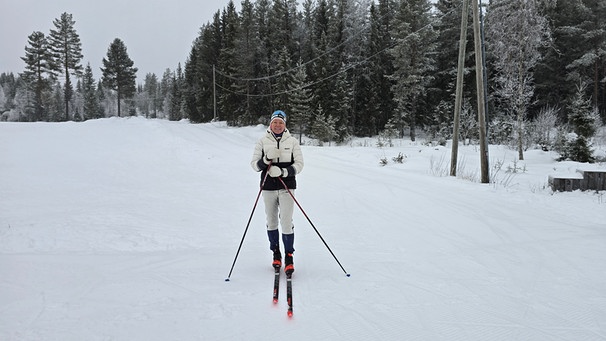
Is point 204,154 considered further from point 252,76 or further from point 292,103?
point 252,76

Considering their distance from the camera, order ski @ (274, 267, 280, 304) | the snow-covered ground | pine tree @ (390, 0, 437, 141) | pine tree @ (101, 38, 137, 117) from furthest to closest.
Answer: pine tree @ (101, 38, 137, 117) < pine tree @ (390, 0, 437, 141) < ski @ (274, 267, 280, 304) < the snow-covered ground

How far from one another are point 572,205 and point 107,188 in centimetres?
1153

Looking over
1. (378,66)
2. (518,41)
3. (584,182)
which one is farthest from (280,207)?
(378,66)

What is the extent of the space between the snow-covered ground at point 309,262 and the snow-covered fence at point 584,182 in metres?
0.30

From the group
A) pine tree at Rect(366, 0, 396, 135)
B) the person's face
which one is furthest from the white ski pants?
pine tree at Rect(366, 0, 396, 135)

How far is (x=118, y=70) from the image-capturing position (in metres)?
48.8

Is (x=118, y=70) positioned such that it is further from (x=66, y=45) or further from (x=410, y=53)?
(x=410, y=53)

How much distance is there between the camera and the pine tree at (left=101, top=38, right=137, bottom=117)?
48094 mm

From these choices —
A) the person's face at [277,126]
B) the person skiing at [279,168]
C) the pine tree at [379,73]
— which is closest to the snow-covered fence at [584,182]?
the person skiing at [279,168]

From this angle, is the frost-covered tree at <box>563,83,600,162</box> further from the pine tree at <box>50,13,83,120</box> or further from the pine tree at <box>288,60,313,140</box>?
the pine tree at <box>50,13,83,120</box>

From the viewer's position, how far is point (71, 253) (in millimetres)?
4848

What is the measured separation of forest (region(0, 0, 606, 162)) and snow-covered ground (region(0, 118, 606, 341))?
42.1ft

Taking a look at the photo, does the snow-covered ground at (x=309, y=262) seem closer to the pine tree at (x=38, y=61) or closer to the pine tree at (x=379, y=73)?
the pine tree at (x=379, y=73)

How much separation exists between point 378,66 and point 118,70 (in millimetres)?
37430
